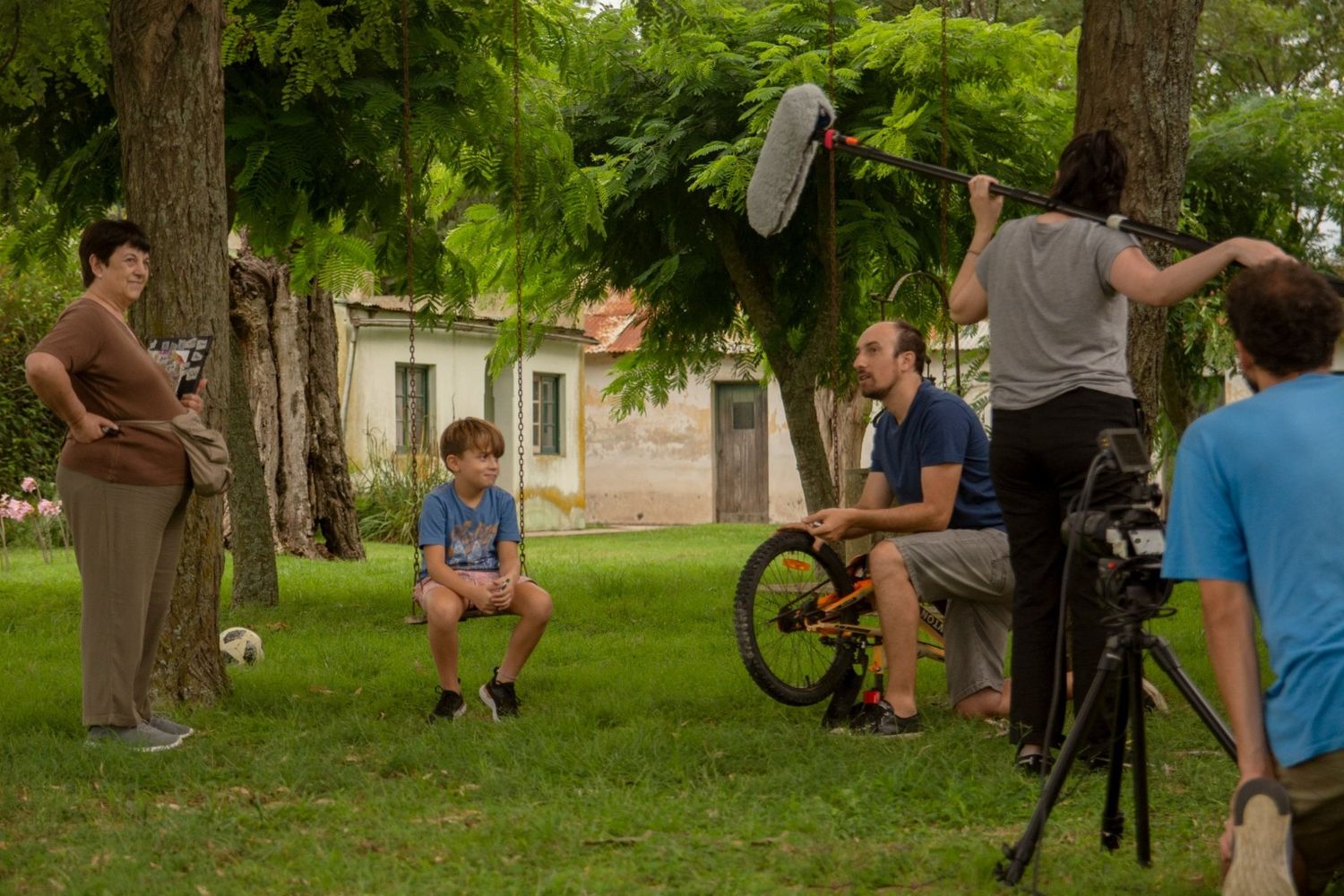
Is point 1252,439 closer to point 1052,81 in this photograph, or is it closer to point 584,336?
point 1052,81

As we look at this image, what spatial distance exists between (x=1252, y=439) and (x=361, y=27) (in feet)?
24.1

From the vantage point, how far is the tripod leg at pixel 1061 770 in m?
3.81

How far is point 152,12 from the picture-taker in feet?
22.9

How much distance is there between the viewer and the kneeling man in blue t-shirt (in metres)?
6.27

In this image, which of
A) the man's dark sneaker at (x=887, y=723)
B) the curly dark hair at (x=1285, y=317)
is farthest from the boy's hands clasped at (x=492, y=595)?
the curly dark hair at (x=1285, y=317)

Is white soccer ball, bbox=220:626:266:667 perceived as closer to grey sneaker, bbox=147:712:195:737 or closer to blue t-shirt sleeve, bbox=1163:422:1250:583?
grey sneaker, bbox=147:712:195:737

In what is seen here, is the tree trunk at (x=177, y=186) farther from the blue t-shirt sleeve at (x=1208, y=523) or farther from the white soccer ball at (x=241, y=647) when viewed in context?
the blue t-shirt sleeve at (x=1208, y=523)

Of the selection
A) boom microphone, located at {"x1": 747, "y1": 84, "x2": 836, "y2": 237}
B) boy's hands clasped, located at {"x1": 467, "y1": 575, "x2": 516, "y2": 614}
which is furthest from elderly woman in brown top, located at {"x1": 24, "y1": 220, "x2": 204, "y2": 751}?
boom microphone, located at {"x1": 747, "y1": 84, "x2": 836, "y2": 237}

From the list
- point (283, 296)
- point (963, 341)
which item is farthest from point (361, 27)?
point (963, 341)

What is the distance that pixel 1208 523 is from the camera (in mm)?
3258

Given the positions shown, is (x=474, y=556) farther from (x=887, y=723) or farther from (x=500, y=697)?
(x=887, y=723)

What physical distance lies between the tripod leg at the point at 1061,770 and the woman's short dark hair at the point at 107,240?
398cm

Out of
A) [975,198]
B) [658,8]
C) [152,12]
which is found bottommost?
[975,198]

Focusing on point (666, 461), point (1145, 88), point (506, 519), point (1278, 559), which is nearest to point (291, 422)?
point (506, 519)
